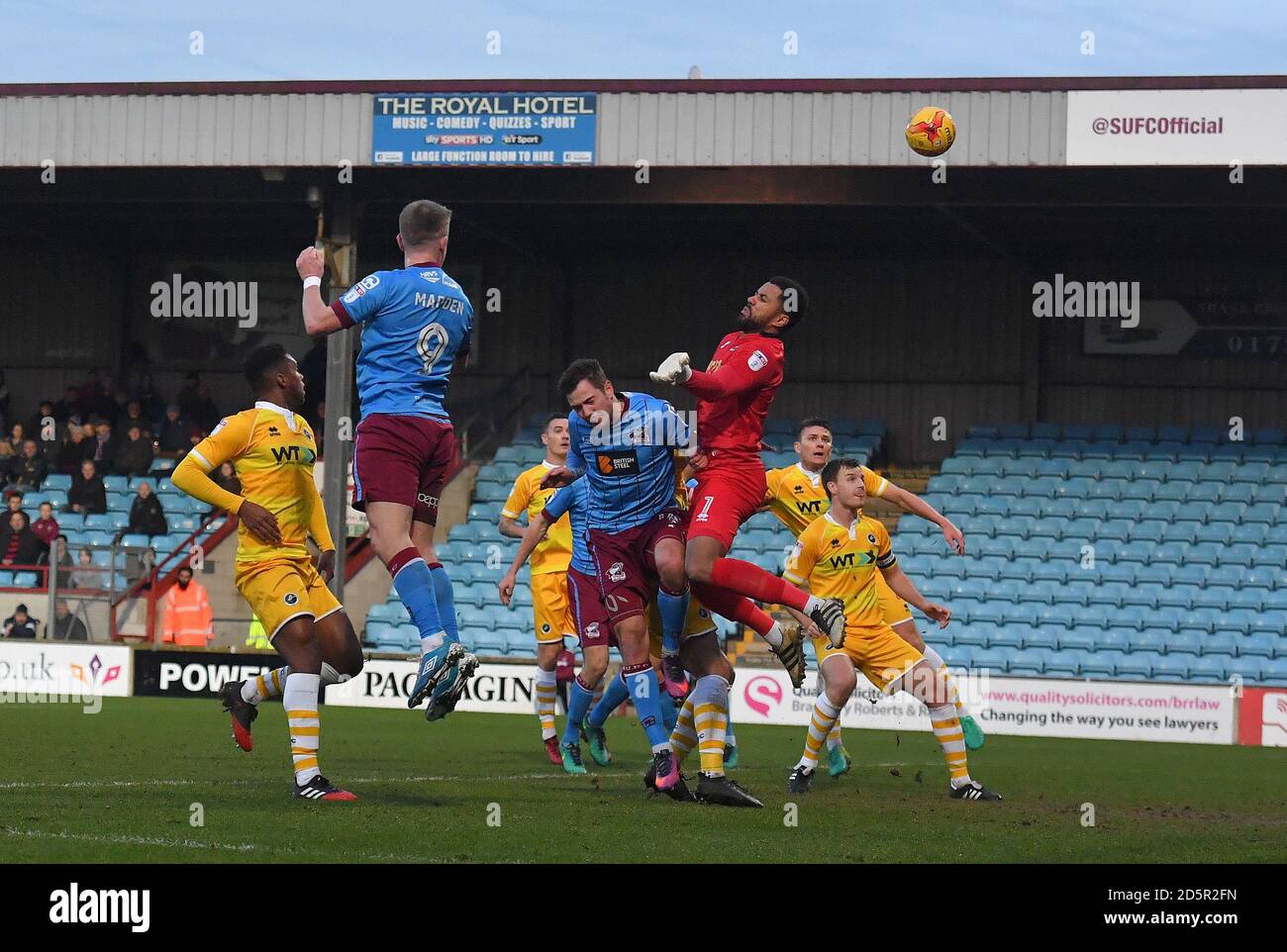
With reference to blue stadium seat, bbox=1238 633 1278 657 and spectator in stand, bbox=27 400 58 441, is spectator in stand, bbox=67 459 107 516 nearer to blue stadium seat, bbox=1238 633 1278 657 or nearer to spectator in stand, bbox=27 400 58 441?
spectator in stand, bbox=27 400 58 441

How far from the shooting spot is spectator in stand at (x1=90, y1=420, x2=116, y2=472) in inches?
1115

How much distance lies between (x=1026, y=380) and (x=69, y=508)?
15.8 meters

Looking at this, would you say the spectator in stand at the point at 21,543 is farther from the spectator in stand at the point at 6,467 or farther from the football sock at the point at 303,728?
the football sock at the point at 303,728

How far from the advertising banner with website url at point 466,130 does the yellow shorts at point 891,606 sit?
36.3ft

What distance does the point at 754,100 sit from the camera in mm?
21625

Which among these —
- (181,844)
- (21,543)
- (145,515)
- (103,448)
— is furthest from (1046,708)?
(103,448)

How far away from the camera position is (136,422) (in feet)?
93.0

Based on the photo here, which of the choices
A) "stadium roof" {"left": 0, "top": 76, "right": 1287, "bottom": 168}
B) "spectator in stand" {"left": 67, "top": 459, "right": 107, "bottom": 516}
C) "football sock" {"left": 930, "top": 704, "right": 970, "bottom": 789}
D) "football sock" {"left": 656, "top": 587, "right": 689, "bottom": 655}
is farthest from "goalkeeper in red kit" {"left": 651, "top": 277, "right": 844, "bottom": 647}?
"spectator in stand" {"left": 67, "top": 459, "right": 107, "bottom": 516}

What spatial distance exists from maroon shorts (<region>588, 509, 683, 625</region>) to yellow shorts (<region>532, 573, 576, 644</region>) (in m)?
4.47

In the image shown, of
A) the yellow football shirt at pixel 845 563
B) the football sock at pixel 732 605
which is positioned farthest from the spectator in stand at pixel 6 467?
the football sock at pixel 732 605

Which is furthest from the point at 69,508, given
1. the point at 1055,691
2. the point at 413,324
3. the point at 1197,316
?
the point at 413,324

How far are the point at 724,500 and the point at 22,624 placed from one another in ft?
52.8

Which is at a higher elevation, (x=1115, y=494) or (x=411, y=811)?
(x=1115, y=494)
